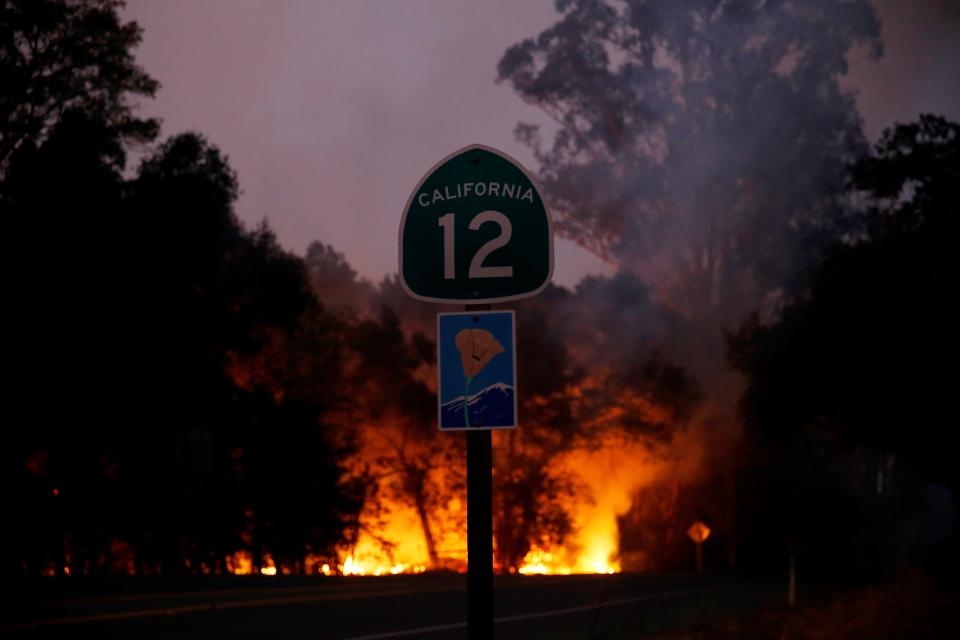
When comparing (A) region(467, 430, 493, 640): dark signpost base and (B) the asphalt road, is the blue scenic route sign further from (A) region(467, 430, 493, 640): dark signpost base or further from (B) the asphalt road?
(B) the asphalt road

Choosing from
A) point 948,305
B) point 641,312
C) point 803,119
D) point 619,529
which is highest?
point 803,119

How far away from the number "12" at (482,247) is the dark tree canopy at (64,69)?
25114 millimetres

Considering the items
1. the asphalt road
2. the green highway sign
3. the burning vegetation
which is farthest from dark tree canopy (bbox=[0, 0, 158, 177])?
the green highway sign

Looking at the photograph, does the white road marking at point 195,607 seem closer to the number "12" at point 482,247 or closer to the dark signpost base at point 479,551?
the dark signpost base at point 479,551

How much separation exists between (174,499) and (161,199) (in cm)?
720

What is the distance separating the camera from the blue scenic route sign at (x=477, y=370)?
17.9 feet

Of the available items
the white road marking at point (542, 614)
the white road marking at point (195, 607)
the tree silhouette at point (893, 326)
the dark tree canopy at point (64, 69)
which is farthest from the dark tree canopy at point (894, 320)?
the dark tree canopy at point (64, 69)

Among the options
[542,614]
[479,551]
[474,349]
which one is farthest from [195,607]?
[474,349]

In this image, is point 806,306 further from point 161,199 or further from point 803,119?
point 803,119

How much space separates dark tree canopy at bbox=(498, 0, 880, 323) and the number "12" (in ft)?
138

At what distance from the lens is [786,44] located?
47.6 meters

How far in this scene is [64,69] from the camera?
29.7 metres

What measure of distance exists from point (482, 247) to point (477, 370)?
0.54m

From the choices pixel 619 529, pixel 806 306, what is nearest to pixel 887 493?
pixel 619 529
